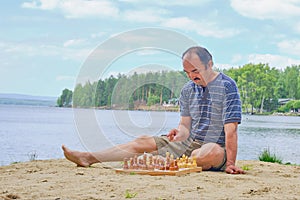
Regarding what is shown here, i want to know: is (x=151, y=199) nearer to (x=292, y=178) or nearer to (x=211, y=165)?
(x=211, y=165)

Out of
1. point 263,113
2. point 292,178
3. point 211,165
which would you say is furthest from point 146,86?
point 263,113

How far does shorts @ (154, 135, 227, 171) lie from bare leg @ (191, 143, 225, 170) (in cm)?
9

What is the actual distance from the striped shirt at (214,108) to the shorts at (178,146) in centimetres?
7

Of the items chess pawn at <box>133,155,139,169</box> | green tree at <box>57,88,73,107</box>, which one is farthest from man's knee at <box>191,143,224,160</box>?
green tree at <box>57,88,73,107</box>

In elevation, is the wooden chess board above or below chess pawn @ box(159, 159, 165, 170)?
below

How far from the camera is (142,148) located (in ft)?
14.8

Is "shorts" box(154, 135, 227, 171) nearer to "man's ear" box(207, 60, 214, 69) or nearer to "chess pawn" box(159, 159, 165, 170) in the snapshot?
"chess pawn" box(159, 159, 165, 170)

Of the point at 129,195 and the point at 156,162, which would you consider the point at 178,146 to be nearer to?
the point at 156,162

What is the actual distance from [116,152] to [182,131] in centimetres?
64

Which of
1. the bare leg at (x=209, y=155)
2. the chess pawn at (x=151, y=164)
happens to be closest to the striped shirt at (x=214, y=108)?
the bare leg at (x=209, y=155)

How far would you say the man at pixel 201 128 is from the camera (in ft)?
13.9

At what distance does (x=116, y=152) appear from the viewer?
14.6 ft

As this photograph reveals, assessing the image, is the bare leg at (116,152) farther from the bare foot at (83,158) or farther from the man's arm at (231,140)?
the man's arm at (231,140)

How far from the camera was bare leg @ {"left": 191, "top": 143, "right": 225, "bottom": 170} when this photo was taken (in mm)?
4262
